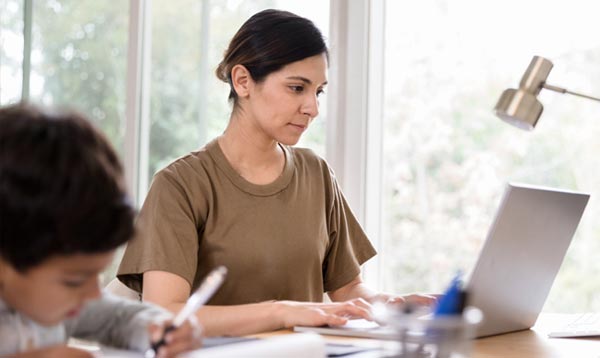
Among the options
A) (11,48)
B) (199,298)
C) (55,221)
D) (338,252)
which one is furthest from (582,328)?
(11,48)

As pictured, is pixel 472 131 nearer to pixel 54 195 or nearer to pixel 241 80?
pixel 241 80

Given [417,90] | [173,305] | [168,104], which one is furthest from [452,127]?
[173,305]

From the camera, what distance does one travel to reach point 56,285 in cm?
107

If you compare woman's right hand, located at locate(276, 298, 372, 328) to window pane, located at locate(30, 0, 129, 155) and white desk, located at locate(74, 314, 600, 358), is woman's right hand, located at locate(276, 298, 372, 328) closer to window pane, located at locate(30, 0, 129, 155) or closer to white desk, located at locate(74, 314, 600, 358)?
white desk, located at locate(74, 314, 600, 358)

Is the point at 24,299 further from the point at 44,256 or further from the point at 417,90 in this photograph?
the point at 417,90

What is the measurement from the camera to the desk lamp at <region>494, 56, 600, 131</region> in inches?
62.1

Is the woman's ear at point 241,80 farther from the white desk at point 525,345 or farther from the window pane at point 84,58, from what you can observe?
the window pane at point 84,58

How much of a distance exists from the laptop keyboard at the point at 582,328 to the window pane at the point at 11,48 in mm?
2606

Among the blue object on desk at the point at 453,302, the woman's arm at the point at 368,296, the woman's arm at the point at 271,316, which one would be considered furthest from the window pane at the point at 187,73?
the blue object on desk at the point at 453,302

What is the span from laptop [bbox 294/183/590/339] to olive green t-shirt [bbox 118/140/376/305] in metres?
0.38

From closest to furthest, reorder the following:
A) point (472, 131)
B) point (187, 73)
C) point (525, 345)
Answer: point (525, 345)
point (187, 73)
point (472, 131)

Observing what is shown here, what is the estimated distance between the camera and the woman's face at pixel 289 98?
2.09 m

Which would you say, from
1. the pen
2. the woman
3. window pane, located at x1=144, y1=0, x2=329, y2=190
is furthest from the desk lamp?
window pane, located at x1=144, y1=0, x2=329, y2=190

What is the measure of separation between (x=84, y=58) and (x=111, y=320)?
8.27 ft
